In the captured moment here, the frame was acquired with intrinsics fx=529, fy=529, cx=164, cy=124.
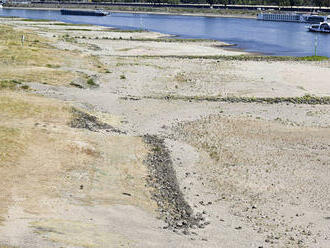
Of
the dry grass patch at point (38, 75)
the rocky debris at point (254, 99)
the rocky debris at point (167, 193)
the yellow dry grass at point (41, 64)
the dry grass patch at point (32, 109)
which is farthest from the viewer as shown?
the yellow dry grass at point (41, 64)

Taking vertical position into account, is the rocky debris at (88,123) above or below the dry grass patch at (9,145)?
below

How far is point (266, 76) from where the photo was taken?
58781 millimetres

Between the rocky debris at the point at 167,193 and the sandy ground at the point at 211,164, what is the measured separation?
0.38 m

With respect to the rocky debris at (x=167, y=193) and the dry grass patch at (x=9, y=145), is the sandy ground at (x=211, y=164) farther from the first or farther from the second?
the dry grass patch at (x=9, y=145)

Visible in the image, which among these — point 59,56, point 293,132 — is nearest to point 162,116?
point 293,132

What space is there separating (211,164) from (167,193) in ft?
18.0

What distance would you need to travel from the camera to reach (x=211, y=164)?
2914 centimetres

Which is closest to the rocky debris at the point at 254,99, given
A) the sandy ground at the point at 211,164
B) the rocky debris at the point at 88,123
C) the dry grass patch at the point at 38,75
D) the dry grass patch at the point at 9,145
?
the sandy ground at the point at 211,164

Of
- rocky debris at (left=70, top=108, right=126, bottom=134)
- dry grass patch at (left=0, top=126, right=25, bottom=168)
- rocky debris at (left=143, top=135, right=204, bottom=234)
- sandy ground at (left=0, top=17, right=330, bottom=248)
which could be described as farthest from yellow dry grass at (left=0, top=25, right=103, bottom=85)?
rocky debris at (left=143, top=135, right=204, bottom=234)

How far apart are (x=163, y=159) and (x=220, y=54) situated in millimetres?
52115

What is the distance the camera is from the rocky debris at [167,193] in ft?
70.1

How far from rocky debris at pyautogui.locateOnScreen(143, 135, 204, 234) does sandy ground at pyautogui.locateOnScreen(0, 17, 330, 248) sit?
15.0 inches

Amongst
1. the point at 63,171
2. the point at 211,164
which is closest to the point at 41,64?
the point at 211,164

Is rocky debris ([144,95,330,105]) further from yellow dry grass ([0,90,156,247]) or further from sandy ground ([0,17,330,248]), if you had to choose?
yellow dry grass ([0,90,156,247])
